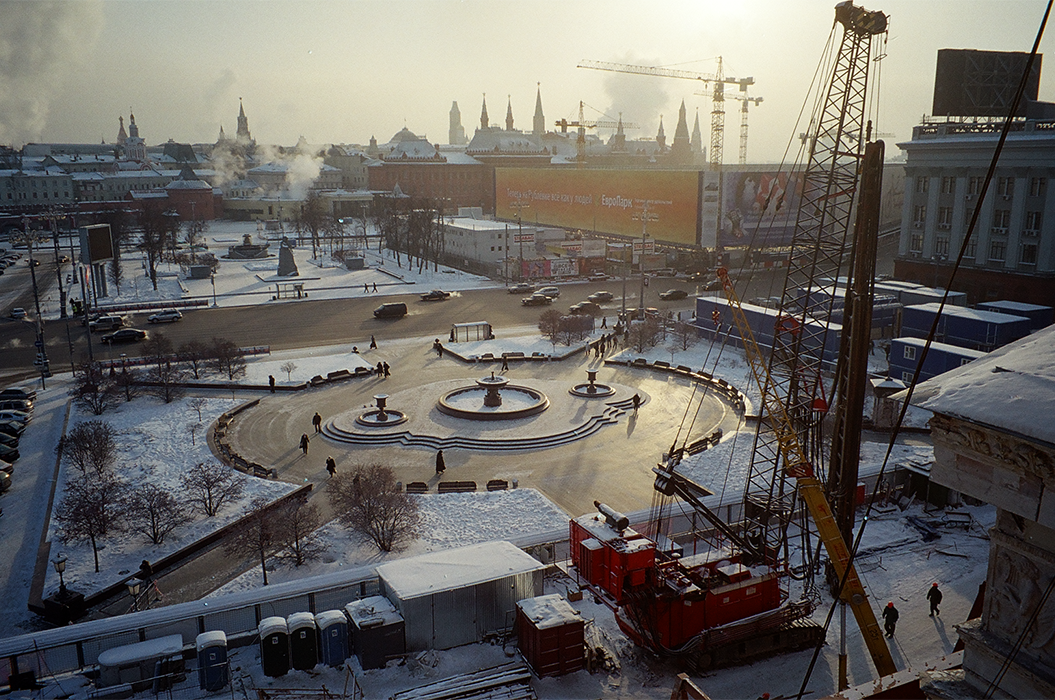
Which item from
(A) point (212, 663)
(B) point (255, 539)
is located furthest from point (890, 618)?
(B) point (255, 539)

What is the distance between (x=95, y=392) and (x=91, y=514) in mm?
12943

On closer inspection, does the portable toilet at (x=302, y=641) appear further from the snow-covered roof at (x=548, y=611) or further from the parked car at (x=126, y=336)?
the parked car at (x=126, y=336)

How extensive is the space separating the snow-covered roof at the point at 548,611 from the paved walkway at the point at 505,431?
6.98 metres

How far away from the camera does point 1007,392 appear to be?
4.69m

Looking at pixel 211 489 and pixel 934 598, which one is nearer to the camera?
pixel 934 598

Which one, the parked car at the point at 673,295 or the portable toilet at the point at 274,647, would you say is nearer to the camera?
the portable toilet at the point at 274,647

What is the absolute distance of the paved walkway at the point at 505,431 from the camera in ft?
80.5

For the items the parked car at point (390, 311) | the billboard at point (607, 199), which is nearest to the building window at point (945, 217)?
the billboard at point (607, 199)

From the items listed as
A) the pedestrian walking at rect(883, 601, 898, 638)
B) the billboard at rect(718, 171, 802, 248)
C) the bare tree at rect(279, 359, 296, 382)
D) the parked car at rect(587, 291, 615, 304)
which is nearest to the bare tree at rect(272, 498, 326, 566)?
the pedestrian walking at rect(883, 601, 898, 638)

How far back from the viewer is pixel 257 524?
61.6 feet

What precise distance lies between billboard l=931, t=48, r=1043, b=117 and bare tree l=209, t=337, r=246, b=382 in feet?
162

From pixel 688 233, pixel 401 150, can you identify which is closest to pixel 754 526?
pixel 688 233

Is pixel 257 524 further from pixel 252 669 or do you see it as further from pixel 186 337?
pixel 186 337

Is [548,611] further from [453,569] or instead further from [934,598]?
[934,598]
